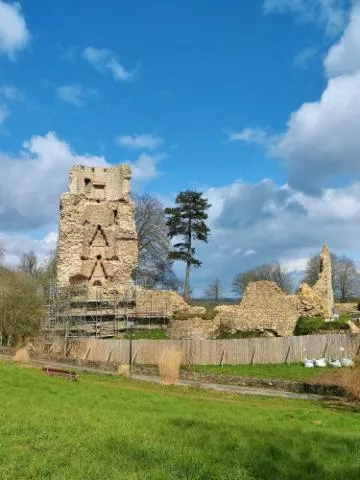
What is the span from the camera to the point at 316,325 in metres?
30.2

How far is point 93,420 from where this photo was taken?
983 centimetres

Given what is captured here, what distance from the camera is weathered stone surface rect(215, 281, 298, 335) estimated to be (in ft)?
108

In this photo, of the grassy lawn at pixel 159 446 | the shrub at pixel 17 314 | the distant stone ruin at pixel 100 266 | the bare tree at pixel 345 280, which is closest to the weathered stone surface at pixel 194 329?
the distant stone ruin at pixel 100 266

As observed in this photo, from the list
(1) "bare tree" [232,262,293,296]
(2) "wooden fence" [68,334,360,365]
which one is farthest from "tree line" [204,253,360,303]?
(2) "wooden fence" [68,334,360,365]

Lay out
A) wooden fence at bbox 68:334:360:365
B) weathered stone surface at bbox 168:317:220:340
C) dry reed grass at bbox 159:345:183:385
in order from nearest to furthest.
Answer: dry reed grass at bbox 159:345:183:385 < wooden fence at bbox 68:334:360:365 < weathered stone surface at bbox 168:317:220:340

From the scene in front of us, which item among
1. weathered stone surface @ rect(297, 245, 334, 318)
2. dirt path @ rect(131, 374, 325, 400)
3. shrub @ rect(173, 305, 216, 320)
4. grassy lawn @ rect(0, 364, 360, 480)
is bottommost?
dirt path @ rect(131, 374, 325, 400)

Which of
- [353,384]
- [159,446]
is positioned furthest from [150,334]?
[159,446]

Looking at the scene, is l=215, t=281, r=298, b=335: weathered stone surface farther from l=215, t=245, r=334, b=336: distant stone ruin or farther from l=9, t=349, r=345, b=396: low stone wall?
l=9, t=349, r=345, b=396: low stone wall

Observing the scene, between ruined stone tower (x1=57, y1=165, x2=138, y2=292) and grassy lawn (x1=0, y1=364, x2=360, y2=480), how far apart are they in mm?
29622

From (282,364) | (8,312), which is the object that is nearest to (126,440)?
(282,364)

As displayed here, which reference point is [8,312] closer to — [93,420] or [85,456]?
[93,420]

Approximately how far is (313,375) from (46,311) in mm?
23189

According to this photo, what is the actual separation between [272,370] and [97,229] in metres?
22.9

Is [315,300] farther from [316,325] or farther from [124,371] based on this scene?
[124,371]
